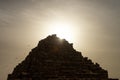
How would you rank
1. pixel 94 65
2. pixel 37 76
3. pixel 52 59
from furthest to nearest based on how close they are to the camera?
pixel 94 65 < pixel 52 59 < pixel 37 76

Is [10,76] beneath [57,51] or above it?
beneath

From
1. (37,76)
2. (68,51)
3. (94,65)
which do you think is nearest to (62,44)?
(68,51)

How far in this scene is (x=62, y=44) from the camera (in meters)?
91.1

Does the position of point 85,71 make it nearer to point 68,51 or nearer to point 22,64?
point 68,51

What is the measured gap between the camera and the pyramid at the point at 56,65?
80.6 metres

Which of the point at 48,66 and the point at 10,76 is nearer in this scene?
the point at 48,66

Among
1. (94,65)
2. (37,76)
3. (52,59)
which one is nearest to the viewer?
(37,76)

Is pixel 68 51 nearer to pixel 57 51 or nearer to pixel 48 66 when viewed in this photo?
pixel 57 51

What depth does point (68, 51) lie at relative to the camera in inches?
3561

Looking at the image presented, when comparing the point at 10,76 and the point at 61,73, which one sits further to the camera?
the point at 10,76

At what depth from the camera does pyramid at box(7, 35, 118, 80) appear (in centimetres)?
8062

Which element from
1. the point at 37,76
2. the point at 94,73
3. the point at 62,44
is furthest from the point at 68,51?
the point at 37,76

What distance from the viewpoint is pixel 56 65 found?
275 ft

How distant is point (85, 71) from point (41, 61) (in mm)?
10383
